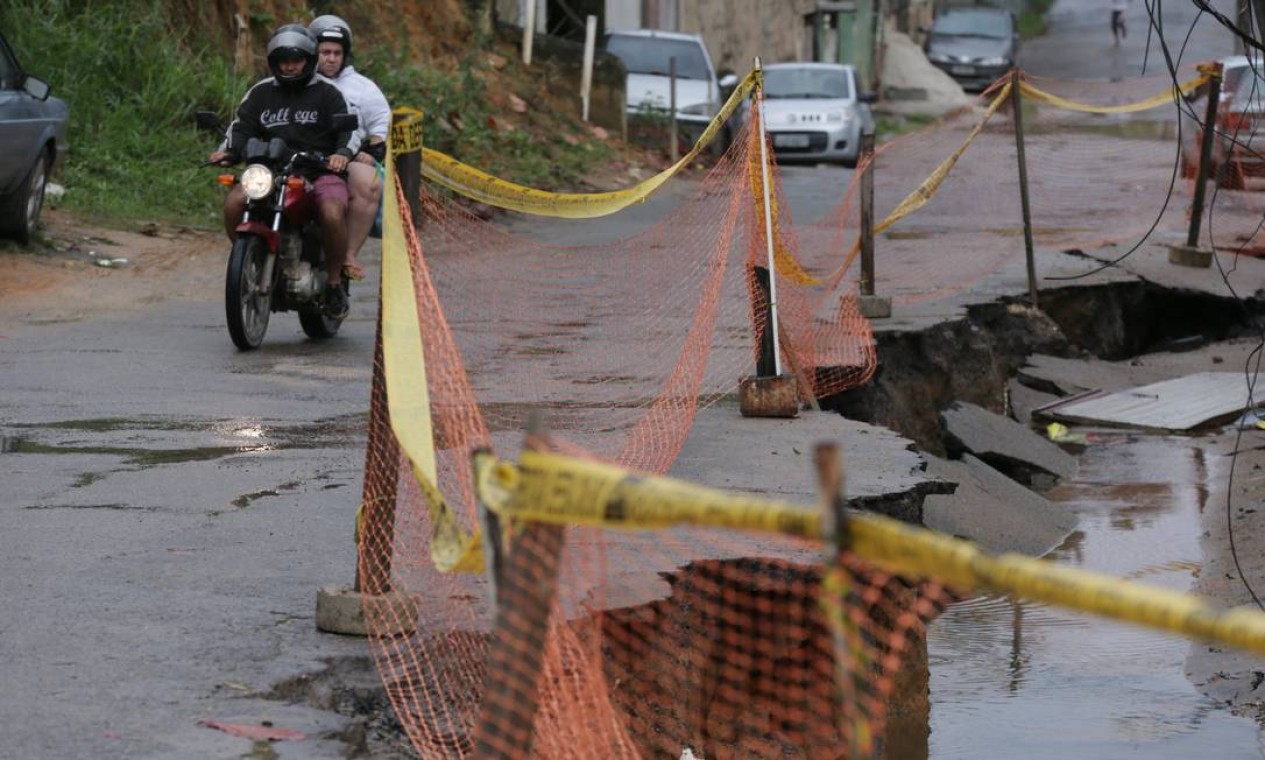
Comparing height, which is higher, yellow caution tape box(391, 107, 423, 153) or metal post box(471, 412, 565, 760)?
yellow caution tape box(391, 107, 423, 153)

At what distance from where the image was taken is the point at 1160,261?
15.3 meters

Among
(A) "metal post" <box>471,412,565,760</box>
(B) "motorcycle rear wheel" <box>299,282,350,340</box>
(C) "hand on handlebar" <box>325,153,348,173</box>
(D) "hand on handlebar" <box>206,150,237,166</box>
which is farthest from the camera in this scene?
(B) "motorcycle rear wheel" <box>299,282,350,340</box>

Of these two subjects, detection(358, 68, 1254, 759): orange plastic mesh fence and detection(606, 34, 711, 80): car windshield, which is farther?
detection(606, 34, 711, 80): car windshield

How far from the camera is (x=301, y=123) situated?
384 inches

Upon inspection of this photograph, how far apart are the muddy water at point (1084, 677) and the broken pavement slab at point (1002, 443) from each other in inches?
31.8

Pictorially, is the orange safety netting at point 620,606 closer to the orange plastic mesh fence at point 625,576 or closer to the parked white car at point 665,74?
the orange plastic mesh fence at point 625,576

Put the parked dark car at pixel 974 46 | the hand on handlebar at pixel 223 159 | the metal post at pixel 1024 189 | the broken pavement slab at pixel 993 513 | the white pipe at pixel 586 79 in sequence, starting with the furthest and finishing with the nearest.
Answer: the parked dark car at pixel 974 46 < the white pipe at pixel 586 79 < the metal post at pixel 1024 189 < the hand on handlebar at pixel 223 159 < the broken pavement slab at pixel 993 513

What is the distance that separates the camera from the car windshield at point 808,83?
87.6 feet

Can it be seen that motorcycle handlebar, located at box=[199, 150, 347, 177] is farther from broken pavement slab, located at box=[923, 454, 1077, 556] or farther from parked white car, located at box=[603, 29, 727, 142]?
parked white car, located at box=[603, 29, 727, 142]

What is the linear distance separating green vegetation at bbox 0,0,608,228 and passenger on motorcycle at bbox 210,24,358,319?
5.28 meters

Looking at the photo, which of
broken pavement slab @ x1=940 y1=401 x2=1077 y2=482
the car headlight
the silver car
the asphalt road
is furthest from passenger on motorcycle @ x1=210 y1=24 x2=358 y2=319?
the silver car

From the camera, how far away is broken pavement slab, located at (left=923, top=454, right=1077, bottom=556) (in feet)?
27.5

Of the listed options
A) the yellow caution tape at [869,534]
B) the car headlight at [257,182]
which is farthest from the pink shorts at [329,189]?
the yellow caution tape at [869,534]

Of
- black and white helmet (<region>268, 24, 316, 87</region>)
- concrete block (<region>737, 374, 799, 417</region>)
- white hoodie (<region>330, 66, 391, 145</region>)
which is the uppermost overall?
black and white helmet (<region>268, 24, 316, 87</region>)
